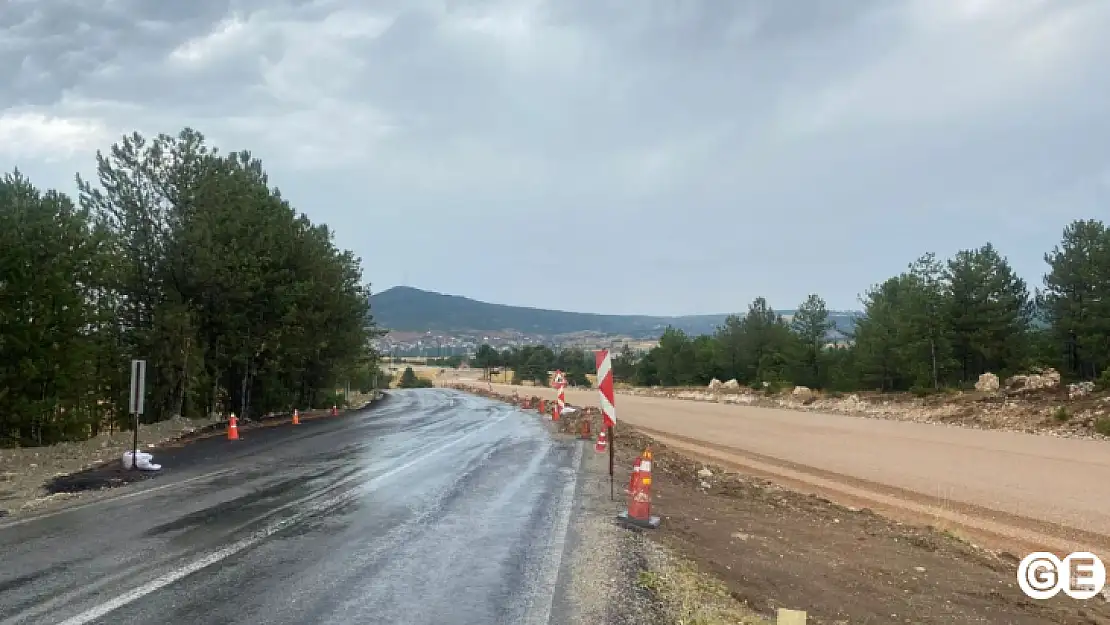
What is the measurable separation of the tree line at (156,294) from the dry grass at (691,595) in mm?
17599

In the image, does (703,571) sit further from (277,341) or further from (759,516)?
(277,341)

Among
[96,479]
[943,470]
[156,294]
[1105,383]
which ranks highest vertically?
[156,294]

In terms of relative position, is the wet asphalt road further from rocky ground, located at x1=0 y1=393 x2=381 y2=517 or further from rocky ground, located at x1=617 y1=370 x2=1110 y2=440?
rocky ground, located at x1=617 y1=370 x2=1110 y2=440

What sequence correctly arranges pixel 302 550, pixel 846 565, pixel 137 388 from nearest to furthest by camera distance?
pixel 302 550 < pixel 846 565 < pixel 137 388

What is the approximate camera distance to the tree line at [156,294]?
61.2 ft

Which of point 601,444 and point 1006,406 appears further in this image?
point 1006,406

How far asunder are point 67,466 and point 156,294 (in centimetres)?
1169

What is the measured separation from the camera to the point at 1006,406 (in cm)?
3375

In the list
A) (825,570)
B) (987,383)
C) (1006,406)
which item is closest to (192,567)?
(825,570)

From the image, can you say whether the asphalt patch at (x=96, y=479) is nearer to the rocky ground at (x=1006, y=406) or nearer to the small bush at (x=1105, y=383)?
the rocky ground at (x=1006, y=406)

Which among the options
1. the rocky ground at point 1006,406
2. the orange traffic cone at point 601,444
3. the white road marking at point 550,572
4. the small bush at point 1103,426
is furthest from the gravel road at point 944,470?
the white road marking at point 550,572

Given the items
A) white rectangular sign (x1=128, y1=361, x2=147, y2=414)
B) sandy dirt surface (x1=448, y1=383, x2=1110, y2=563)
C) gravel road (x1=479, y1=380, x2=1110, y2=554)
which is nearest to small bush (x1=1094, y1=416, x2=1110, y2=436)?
sandy dirt surface (x1=448, y1=383, x2=1110, y2=563)

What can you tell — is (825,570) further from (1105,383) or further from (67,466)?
(1105,383)

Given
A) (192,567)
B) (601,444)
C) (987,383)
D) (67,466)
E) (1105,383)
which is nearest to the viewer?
(192,567)
